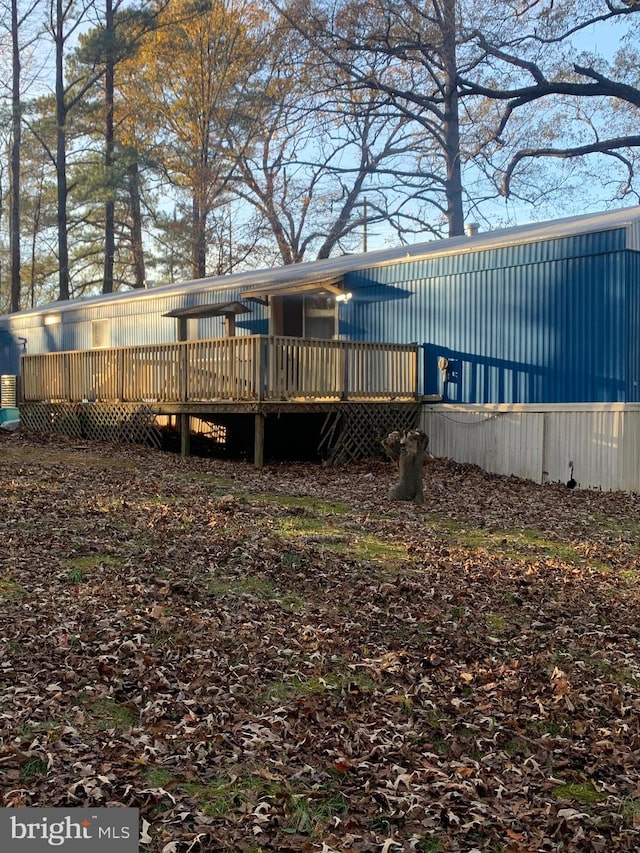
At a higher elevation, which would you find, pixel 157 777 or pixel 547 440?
pixel 547 440

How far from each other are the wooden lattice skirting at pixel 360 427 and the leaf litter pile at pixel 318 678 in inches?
200

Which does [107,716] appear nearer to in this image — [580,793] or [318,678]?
[318,678]

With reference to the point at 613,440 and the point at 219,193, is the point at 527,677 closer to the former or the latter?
the point at 613,440

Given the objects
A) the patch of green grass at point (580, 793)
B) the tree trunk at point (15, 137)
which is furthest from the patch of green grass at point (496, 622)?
the tree trunk at point (15, 137)

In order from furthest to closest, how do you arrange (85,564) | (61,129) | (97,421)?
(61,129)
(97,421)
(85,564)

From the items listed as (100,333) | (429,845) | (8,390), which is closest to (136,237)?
(100,333)

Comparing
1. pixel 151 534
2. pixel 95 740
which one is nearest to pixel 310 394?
pixel 151 534

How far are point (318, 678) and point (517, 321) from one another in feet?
32.2

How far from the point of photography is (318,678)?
4758 mm

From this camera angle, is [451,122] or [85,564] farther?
[451,122]

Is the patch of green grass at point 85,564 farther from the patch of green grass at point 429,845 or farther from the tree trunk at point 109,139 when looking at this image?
the tree trunk at point 109,139

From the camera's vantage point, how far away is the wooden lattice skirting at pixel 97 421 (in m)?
15.4

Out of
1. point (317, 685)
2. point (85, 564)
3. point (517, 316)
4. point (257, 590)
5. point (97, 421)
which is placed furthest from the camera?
point (97, 421)

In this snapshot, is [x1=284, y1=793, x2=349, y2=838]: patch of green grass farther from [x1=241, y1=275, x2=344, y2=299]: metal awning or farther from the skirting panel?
[x1=241, y1=275, x2=344, y2=299]: metal awning
